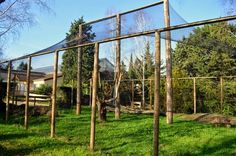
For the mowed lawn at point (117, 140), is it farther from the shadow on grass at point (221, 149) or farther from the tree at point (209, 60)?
the tree at point (209, 60)

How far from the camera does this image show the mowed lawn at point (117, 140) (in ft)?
22.7


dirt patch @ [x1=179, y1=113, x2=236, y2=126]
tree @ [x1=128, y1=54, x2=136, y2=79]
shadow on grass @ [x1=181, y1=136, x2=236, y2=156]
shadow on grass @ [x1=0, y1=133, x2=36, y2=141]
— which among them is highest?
tree @ [x1=128, y1=54, x2=136, y2=79]

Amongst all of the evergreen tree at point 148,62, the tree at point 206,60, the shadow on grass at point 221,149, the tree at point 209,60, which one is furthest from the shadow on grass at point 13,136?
the evergreen tree at point 148,62

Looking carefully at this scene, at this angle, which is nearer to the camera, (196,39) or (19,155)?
(19,155)

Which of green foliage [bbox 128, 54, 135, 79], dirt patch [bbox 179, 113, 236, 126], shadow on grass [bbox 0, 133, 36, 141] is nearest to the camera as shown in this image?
shadow on grass [bbox 0, 133, 36, 141]

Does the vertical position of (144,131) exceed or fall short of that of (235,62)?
it falls short

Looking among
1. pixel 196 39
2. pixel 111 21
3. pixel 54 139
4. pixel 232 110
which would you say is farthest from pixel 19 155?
pixel 232 110

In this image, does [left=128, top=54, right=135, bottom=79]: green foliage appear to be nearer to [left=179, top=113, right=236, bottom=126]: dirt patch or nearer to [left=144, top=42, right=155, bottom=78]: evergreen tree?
[left=144, top=42, right=155, bottom=78]: evergreen tree

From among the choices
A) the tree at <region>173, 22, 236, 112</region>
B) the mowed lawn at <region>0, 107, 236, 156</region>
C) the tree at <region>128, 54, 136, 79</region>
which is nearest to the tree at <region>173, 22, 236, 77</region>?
the tree at <region>173, 22, 236, 112</region>

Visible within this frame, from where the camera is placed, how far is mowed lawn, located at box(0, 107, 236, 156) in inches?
272

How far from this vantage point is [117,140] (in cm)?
800

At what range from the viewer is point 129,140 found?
7.96m

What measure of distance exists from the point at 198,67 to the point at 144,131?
1985cm

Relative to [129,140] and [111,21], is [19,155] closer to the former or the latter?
[129,140]
